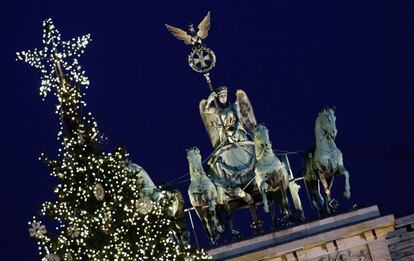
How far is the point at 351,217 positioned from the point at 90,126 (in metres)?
7.48

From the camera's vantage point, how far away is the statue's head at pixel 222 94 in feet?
125

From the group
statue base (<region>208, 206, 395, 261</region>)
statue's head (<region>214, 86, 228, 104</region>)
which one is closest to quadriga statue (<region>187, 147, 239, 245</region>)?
statue base (<region>208, 206, 395, 261</region>)

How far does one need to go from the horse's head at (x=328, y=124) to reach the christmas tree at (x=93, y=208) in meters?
5.63

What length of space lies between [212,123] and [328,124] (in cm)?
377

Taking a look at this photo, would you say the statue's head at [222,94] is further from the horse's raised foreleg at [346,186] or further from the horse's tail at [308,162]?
the horse's raised foreleg at [346,186]

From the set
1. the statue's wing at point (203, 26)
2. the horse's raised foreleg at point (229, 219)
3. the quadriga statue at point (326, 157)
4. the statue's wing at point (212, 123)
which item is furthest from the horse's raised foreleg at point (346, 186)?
the statue's wing at point (203, 26)

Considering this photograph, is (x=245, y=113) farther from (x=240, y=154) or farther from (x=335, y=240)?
(x=335, y=240)

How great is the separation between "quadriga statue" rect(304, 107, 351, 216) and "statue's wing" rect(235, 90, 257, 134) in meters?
2.44

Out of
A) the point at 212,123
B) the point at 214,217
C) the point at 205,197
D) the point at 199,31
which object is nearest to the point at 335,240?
the point at 214,217

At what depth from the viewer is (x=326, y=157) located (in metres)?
35.9

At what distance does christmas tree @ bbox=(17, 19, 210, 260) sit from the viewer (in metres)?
30.8

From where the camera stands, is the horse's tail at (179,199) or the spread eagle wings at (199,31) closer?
the horse's tail at (179,199)

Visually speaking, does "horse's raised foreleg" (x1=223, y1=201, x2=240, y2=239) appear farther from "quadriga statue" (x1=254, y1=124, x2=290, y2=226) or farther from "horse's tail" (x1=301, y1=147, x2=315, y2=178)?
"horse's tail" (x1=301, y1=147, x2=315, y2=178)

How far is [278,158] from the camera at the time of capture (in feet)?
123
